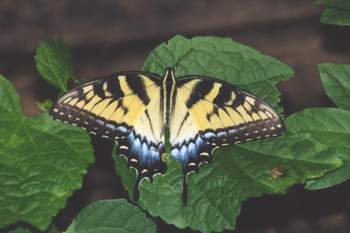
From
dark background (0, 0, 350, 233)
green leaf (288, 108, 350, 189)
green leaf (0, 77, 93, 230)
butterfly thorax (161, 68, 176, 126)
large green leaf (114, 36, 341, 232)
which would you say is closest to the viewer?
green leaf (0, 77, 93, 230)

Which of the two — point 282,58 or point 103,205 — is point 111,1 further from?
point 103,205

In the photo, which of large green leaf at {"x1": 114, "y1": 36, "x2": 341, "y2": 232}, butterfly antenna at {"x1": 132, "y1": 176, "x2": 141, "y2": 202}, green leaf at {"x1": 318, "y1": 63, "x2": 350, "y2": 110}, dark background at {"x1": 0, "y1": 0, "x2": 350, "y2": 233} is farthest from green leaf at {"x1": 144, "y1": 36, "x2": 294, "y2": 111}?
dark background at {"x1": 0, "y1": 0, "x2": 350, "y2": 233}

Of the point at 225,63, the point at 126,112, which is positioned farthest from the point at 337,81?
the point at 126,112

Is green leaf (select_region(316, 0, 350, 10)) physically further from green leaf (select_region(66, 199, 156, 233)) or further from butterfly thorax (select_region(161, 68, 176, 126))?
green leaf (select_region(66, 199, 156, 233))

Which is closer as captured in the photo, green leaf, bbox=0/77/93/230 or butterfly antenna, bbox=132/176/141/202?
green leaf, bbox=0/77/93/230

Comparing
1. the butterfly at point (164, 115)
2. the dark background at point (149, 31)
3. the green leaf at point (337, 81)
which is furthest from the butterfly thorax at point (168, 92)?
the dark background at point (149, 31)

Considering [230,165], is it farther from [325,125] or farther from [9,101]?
[9,101]

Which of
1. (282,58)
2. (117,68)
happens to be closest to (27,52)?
(117,68)

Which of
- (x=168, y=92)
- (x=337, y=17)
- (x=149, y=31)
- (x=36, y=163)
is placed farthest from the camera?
(x=149, y=31)
